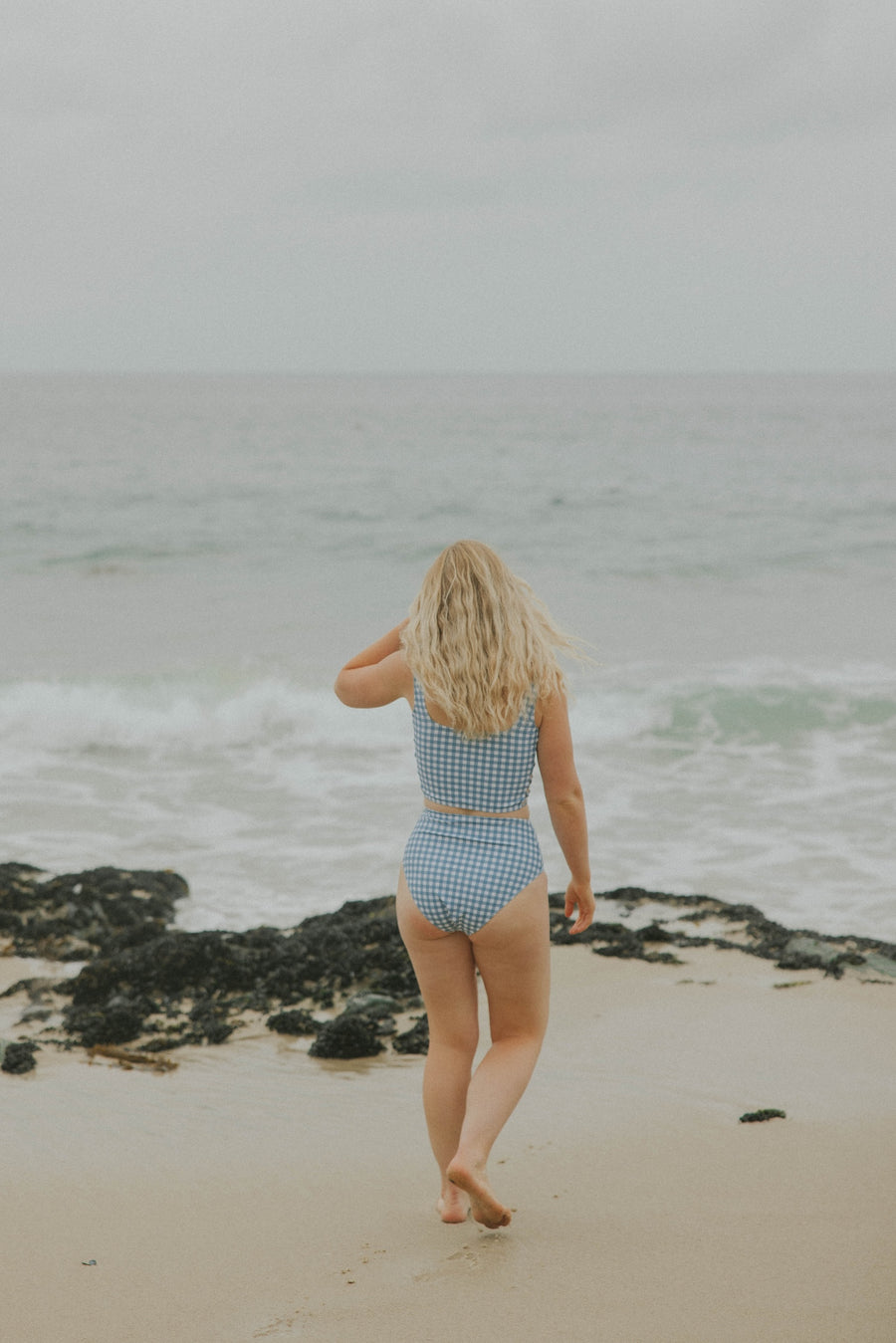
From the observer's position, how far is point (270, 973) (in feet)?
18.4

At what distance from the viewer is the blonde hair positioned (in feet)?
9.53

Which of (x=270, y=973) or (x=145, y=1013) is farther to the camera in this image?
(x=270, y=973)

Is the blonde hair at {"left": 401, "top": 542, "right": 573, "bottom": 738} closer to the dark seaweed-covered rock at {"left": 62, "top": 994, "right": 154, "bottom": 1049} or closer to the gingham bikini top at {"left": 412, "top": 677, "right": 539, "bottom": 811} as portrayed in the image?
the gingham bikini top at {"left": 412, "top": 677, "right": 539, "bottom": 811}

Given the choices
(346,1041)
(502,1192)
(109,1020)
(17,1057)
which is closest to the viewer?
(502,1192)

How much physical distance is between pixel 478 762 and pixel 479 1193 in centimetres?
109

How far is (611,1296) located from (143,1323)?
1164 mm

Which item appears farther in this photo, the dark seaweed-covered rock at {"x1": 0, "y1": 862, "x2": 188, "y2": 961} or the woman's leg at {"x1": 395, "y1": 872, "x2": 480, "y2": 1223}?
the dark seaweed-covered rock at {"x1": 0, "y1": 862, "x2": 188, "y2": 961}

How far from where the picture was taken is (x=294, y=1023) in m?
5.09

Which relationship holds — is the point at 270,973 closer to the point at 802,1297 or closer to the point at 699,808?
the point at 802,1297

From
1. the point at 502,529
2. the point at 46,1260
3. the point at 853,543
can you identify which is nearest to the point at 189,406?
the point at 502,529

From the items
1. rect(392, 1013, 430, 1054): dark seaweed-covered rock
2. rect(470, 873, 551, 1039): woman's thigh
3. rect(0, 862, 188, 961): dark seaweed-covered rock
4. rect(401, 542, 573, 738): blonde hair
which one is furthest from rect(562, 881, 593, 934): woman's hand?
rect(0, 862, 188, 961): dark seaweed-covered rock

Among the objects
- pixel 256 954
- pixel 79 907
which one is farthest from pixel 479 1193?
pixel 79 907

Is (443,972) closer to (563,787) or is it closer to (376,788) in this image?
(563,787)

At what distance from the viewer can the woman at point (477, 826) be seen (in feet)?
9.61
